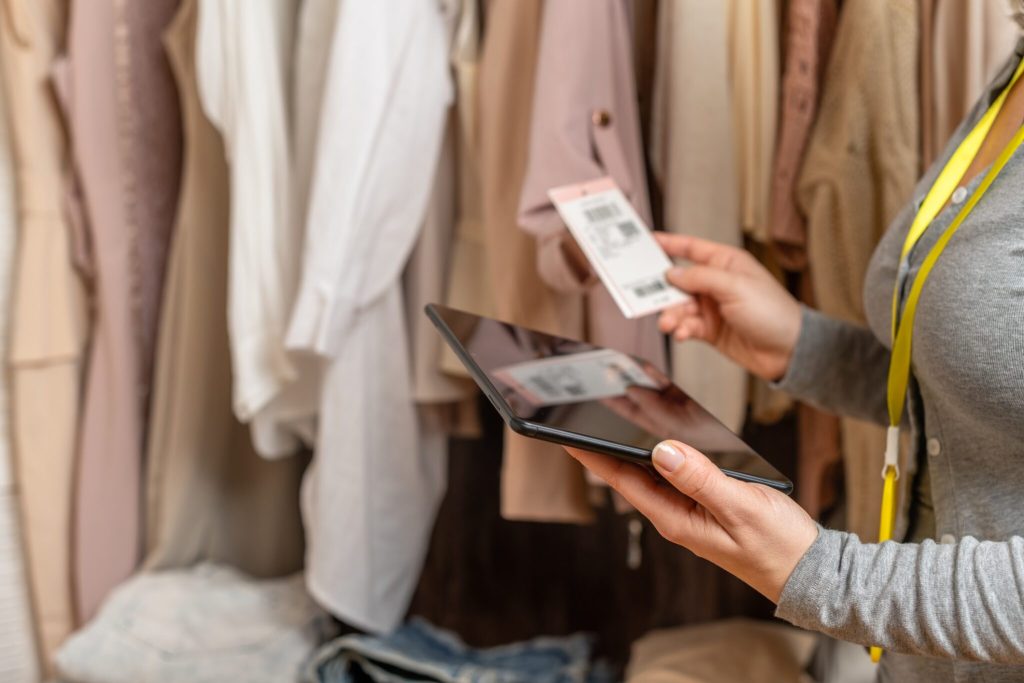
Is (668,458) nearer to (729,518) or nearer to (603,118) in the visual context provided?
(729,518)

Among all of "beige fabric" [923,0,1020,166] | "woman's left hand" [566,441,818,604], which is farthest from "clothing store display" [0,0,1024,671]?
"woman's left hand" [566,441,818,604]

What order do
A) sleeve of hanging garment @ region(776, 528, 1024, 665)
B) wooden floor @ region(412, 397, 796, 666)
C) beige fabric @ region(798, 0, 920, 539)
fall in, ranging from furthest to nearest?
wooden floor @ region(412, 397, 796, 666)
beige fabric @ region(798, 0, 920, 539)
sleeve of hanging garment @ region(776, 528, 1024, 665)

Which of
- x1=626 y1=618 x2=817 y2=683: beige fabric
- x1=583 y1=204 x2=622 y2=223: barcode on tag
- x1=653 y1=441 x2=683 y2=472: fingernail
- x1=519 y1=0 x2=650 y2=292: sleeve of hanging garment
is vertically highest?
x1=519 y1=0 x2=650 y2=292: sleeve of hanging garment

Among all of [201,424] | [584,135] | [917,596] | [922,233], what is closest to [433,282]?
[584,135]

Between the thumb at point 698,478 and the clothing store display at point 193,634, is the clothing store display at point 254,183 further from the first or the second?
the thumb at point 698,478

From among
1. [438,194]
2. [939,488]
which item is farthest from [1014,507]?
[438,194]

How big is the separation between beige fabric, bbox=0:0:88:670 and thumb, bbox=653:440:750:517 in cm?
100

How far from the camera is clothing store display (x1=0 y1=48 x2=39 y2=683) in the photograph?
1.23 metres

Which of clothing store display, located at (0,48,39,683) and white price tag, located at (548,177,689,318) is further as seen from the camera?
clothing store display, located at (0,48,39,683)

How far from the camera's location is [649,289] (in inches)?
32.3

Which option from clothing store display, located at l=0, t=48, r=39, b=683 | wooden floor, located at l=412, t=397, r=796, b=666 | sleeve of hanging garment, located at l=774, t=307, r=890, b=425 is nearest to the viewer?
sleeve of hanging garment, located at l=774, t=307, r=890, b=425

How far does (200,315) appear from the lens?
4.10 ft

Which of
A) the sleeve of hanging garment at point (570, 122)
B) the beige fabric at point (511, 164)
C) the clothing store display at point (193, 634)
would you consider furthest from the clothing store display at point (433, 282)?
the clothing store display at point (193, 634)

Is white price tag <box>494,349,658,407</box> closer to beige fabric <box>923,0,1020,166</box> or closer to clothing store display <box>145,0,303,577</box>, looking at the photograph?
beige fabric <box>923,0,1020,166</box>
